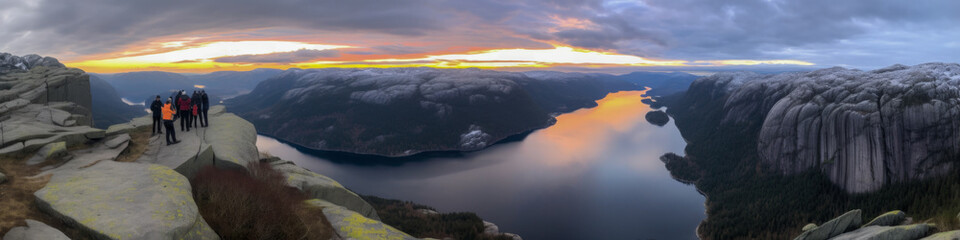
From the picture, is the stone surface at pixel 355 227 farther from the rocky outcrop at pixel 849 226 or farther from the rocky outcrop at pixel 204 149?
the rocky outcrop at pixel 849 226

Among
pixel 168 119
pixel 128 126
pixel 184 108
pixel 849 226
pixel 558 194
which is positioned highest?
pixel 184 108

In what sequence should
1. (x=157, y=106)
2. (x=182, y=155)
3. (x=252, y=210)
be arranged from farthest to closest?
(x=157, y=106), (x=182, y=155), (x=252, y=210)

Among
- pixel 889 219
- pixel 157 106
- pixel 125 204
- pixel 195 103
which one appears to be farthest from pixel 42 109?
pixel 889 219

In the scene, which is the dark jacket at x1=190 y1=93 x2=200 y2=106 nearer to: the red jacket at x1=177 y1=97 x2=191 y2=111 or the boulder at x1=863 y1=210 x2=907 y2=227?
the red jacket at x1=177 y1=97 x2=191 y2=111

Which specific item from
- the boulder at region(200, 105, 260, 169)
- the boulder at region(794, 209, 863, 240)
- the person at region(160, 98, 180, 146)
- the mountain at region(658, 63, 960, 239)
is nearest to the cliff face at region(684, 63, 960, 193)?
the mountain at region(658, 63, 960, 239)

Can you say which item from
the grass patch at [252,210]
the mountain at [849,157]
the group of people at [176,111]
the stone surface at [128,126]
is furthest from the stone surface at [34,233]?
the mountain at [849,157]

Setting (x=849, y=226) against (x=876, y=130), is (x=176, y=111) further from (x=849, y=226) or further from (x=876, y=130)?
(x=876, y=130)
